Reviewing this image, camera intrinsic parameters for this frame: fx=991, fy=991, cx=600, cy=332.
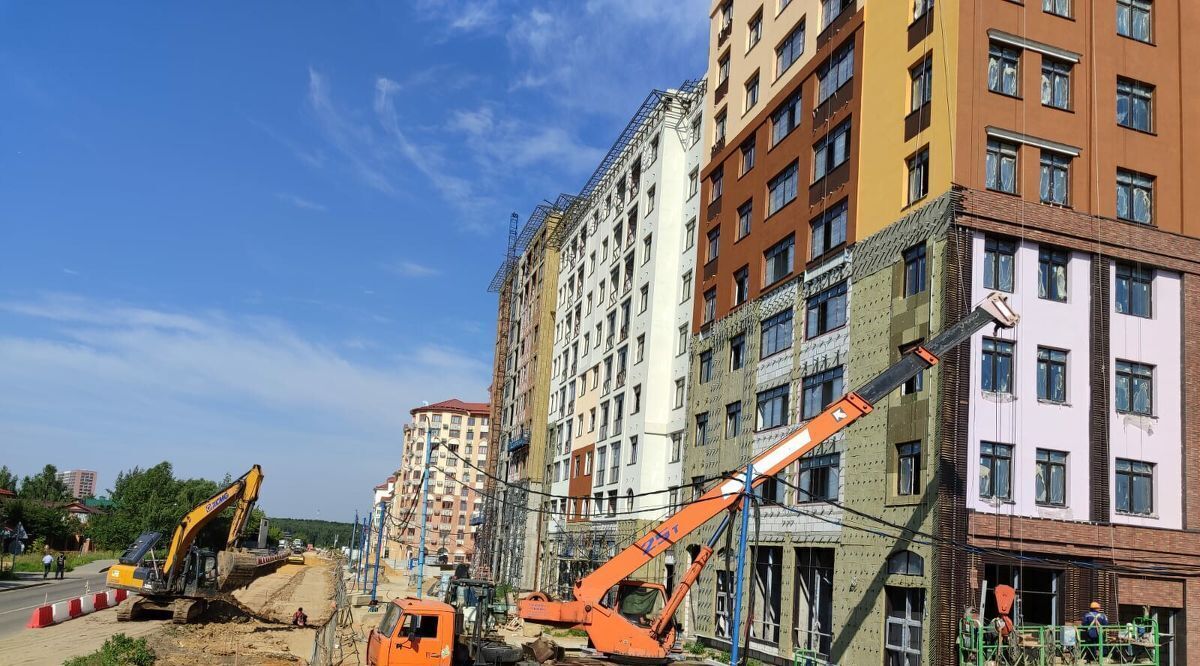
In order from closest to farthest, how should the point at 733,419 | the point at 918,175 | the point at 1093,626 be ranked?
1. the point at 1093,626
2. the point at 918,175
3. the point at 733,419

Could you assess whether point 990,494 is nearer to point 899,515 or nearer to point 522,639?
point 899,515

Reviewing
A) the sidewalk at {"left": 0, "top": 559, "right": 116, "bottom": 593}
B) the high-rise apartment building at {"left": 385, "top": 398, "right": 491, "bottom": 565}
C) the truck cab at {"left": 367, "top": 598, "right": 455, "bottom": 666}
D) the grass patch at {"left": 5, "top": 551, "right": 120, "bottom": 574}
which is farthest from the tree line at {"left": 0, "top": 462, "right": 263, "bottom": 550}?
the truck cab at {"left": 367, "top": 598, "right": 455, "bottom": 666}

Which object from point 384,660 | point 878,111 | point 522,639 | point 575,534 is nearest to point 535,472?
point 575,534

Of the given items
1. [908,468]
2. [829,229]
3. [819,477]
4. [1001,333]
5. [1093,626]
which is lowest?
[1093,626]

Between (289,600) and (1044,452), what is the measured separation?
51.8 m

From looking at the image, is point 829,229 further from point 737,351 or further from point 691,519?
point 691,519

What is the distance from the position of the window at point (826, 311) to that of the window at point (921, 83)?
22.5 ft

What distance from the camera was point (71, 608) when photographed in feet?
134

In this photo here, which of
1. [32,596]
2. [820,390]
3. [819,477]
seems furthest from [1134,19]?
[32,596]

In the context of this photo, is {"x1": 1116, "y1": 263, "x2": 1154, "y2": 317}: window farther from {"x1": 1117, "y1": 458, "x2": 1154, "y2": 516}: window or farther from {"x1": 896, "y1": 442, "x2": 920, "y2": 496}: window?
{"x1": 896, "y1": 442, "x2": 920, "y2": 496}: window

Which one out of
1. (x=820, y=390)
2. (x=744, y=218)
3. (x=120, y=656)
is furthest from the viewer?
(x=744, y=218)

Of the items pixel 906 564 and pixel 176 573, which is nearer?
pixel 906 564

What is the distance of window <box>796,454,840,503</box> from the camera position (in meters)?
35.4

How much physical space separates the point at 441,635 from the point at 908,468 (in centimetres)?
1561
